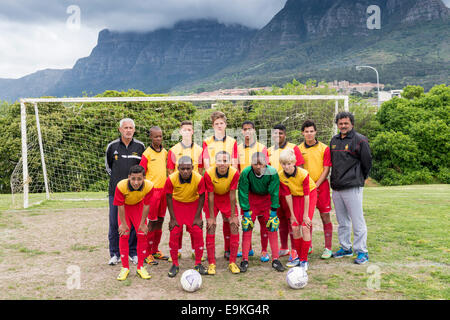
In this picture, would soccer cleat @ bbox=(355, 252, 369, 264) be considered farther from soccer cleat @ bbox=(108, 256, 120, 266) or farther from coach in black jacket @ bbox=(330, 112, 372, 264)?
soccer cleat @ bbox=(108, 256, 120, 266)

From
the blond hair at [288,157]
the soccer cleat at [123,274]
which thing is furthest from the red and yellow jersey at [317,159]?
the soccer cleat at [123,274]

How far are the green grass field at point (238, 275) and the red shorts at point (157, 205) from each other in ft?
2.27

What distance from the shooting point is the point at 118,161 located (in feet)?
15.8

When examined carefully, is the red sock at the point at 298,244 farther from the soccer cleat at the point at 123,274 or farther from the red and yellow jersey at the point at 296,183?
the soccer cleat at the point at 123,274

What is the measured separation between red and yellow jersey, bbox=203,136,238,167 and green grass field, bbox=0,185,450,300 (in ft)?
4.90

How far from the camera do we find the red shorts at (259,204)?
459 cm

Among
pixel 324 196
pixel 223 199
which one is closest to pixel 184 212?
pixel 223 199

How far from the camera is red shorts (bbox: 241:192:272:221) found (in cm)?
459

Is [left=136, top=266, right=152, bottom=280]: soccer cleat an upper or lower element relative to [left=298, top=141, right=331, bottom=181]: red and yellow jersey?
lower

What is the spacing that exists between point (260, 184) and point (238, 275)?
3.85 ft

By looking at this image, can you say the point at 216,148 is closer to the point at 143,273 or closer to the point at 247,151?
the point at 247,151

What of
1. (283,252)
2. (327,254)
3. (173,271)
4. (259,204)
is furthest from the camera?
(283,252)

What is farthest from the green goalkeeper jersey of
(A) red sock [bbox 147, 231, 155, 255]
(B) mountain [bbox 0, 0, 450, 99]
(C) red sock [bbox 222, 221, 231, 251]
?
(B) mountain [bbox 0, 0, 450, 99]

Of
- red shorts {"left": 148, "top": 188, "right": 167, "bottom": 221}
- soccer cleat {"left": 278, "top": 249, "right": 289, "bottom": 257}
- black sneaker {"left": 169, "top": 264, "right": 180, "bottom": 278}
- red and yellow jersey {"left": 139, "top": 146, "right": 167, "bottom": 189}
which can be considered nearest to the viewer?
black sneaker {"left": 169, "top": 264, "right": 180, "bottom": 278}
